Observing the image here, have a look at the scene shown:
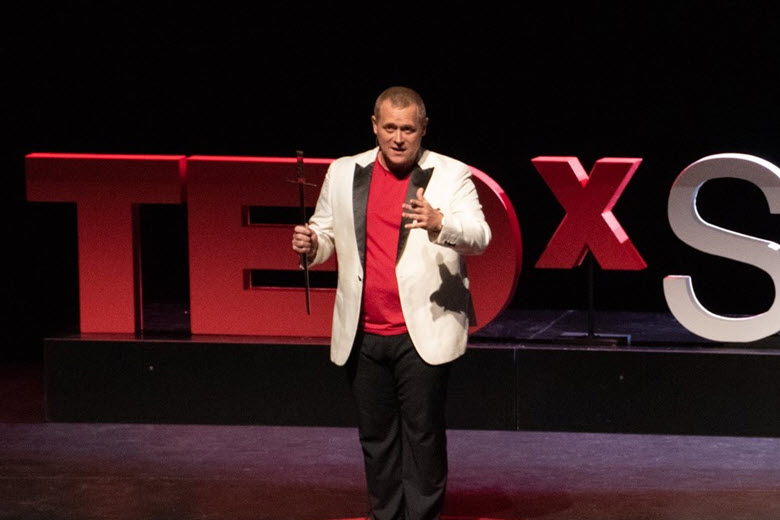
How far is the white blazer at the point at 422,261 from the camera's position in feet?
13.7

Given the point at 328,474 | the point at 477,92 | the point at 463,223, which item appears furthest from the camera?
the point at 477,92

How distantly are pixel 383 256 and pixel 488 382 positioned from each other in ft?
6.41

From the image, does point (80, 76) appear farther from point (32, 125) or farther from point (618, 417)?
point (618, 417)

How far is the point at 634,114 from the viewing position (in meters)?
7.00

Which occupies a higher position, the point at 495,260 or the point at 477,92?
the point at 477,92

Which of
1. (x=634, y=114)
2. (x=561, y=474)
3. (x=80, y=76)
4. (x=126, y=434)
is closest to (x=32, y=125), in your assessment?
(x=80, y=76)

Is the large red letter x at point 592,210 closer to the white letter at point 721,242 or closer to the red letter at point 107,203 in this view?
the white letter at point 721,242

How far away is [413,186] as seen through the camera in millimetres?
4219

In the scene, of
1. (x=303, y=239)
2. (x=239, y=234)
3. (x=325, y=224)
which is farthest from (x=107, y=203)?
(x=303, y=239)

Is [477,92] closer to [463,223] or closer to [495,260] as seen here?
[495,260]

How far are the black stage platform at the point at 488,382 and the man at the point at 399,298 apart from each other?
173cm

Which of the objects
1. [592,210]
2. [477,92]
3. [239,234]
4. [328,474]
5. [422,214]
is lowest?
[328,474]

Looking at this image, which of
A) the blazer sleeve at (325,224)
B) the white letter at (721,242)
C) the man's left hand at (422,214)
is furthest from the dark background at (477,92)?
the man's left hand at (422,214)

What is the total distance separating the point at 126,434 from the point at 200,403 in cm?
37
